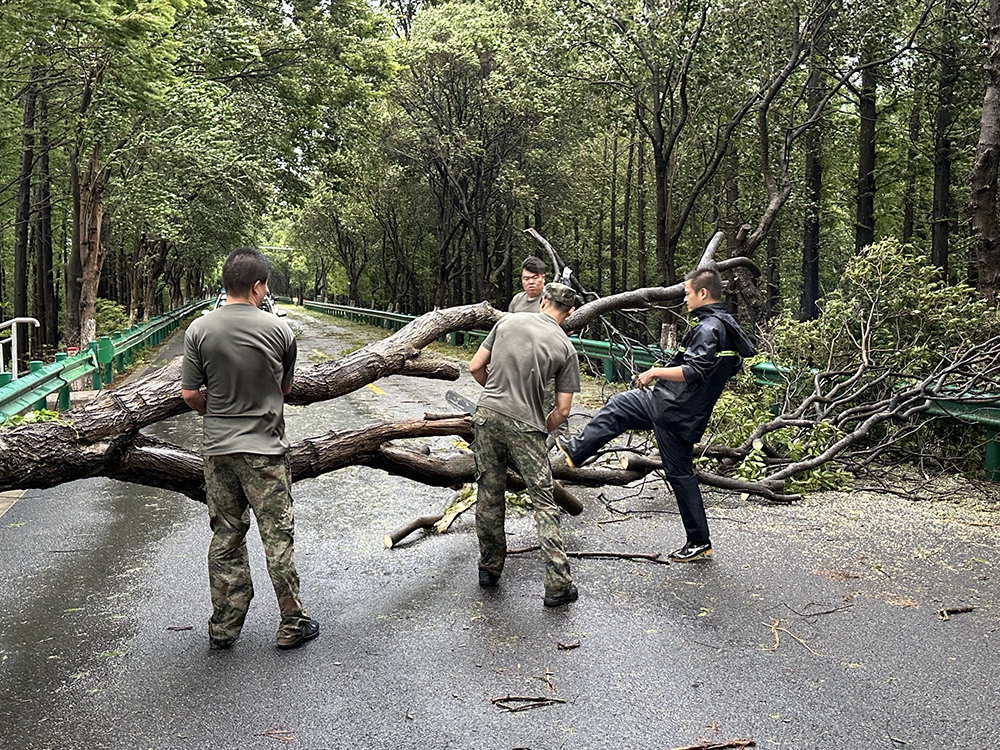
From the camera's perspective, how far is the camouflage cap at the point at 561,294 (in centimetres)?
550

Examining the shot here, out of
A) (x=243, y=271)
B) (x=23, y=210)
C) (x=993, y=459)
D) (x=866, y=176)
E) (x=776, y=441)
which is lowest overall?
(x=993, y=459)

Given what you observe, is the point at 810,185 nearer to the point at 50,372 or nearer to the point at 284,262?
the point at 50,372

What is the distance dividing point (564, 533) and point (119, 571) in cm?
311

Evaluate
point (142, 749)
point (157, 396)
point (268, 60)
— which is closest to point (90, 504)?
point (157, 396)

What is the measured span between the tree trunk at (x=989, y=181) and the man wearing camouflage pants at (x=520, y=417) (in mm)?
7503

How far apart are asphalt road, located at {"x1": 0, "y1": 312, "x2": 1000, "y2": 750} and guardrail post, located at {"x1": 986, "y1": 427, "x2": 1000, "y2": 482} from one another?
1.02 metres

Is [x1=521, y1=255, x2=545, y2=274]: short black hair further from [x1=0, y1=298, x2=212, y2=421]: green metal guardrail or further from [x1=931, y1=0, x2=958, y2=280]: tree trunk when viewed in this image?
[x1=931, y1=0, x2=958, y2=280]: tree trunk

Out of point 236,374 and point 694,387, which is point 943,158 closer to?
point 694,387

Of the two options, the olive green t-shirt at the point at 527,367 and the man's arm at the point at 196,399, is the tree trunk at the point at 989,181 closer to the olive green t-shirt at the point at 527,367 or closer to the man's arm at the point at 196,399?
the olive green t-shirt at the point at 527,367

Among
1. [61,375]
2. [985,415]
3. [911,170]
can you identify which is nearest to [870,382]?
[985,415]

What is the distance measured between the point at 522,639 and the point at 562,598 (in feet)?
1.78

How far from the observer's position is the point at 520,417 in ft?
17.1

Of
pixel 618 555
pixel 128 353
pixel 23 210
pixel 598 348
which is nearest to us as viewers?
pixel 618 555

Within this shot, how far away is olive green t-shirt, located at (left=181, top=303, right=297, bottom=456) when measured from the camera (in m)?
4.39
